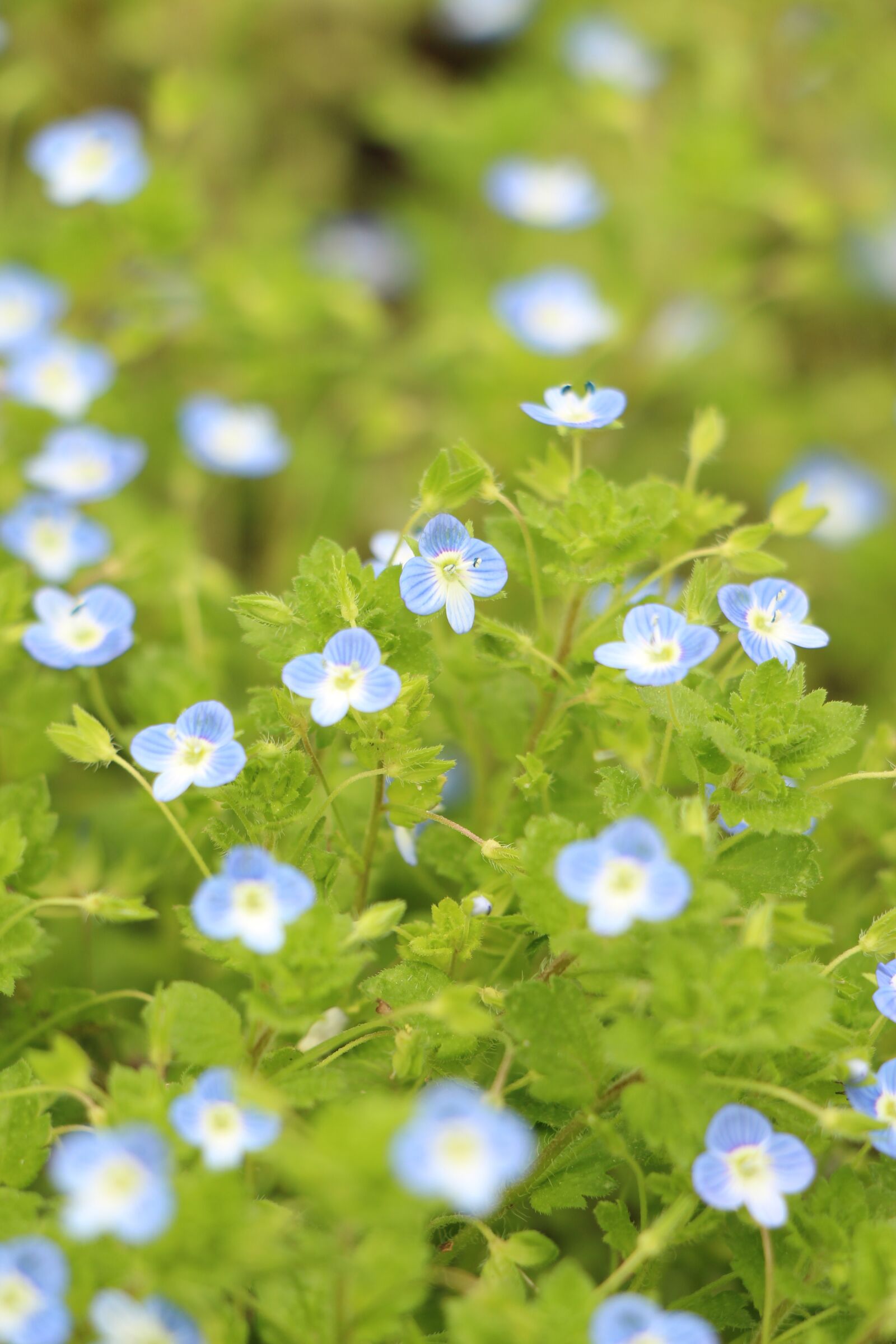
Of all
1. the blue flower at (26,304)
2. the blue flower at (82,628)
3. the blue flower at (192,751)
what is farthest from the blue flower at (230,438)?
the blue flower at (192,751)

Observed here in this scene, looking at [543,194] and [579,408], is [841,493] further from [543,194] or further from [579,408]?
[579,408]

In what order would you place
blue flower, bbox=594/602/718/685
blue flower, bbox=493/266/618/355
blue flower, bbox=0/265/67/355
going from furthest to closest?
1. blue flower, bbox=493/266/618/355
2. blue flower, bbox=0/265/67/355
3. blue flower, bbox=594/602/718/685

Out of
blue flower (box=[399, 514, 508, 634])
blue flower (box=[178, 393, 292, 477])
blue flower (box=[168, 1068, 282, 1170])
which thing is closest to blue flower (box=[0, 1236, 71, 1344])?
blue flower (box=[168, 1068, 282, 1170])

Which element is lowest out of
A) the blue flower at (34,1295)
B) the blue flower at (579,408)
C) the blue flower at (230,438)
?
the blue flower at (230,438)

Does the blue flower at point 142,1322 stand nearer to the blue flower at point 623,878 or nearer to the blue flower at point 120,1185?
the blue flower at point 120,1185

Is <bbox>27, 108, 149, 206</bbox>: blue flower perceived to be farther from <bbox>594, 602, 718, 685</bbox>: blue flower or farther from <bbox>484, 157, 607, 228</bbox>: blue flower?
<bbox>594, 602, 718, 685</bbox>: blue flower

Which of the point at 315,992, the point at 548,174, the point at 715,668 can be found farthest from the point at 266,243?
the point at 315,992

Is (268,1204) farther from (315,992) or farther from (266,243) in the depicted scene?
(266,243)
